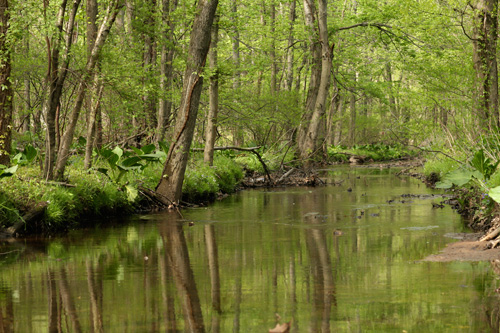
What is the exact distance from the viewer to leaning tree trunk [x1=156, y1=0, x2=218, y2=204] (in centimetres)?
1241

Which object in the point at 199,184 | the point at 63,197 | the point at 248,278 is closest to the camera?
the point at 248,278

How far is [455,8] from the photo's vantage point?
51.2ft

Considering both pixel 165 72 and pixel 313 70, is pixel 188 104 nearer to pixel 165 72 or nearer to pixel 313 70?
pixel 165 72

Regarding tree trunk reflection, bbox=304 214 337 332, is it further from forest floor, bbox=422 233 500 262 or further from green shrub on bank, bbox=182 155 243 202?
green shrub on bank, bbox=182 155 243 202

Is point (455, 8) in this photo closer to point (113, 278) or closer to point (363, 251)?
point (363, 251)

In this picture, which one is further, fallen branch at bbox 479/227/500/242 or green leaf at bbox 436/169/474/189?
green leaf at bbox 436/169/474/189

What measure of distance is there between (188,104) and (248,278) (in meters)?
6.83

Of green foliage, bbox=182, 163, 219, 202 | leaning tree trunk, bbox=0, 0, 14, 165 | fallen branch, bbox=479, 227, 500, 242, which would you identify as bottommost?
fallen branch, bbox=479, 227, 500, 242

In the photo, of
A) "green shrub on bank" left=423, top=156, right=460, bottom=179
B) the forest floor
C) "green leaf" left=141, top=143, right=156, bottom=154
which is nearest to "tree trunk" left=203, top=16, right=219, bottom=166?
"green leaf" left=141, top=143, right=156, bottom=154

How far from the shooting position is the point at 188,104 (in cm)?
1245

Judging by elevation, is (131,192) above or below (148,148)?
below

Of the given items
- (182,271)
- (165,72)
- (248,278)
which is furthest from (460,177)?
(165,72)

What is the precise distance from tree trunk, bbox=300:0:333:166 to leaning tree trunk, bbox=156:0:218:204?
40.7 ft

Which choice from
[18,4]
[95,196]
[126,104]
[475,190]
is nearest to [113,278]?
[95,196]
